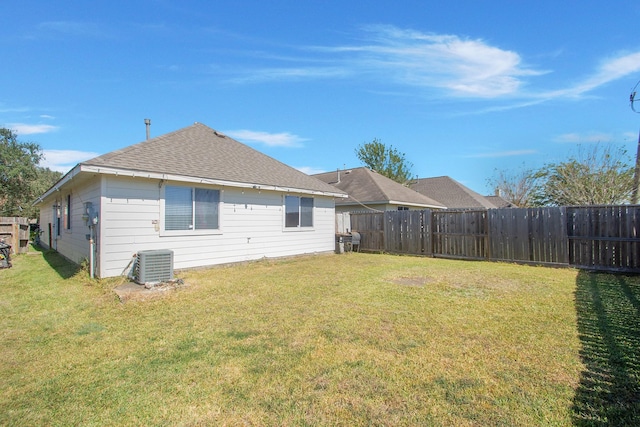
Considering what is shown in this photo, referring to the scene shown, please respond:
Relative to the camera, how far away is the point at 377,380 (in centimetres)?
279

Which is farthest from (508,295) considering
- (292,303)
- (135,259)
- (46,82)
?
(46,82)

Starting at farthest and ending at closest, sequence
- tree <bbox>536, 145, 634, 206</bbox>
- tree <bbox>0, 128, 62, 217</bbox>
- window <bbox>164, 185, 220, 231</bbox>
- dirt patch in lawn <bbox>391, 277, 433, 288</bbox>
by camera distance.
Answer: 1. tree <bbox>0, 128, 62, 217</bbox>
2. tree <bbox>536, 145, 634, 206</bbox>
3. window <bbox>164, 185, 220, 231</bbox>
4. dirt patch in lawn <bbox>391, 277, 433, 288</bbox>

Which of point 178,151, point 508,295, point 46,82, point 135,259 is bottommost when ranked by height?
point 508,295

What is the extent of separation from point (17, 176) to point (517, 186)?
44.5 meters

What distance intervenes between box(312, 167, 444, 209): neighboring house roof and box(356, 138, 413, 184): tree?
11124 millimetres

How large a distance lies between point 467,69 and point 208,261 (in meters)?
11.4

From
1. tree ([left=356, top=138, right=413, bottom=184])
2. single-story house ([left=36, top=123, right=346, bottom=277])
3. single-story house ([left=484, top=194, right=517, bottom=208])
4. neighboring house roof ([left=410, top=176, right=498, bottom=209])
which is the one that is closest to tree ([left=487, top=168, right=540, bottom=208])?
single-story house ([left=484, top=194, right=517, bottom=208])

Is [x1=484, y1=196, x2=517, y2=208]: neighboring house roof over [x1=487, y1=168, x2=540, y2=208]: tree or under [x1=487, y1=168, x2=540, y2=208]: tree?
under

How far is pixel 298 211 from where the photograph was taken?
462 inches

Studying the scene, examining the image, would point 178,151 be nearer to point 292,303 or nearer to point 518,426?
point 292,303

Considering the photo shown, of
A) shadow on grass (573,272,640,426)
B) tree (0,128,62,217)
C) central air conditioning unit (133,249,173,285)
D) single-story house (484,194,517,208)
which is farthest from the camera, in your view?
single-story house (484,194,517,208)

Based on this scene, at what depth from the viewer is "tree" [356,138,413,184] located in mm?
32219

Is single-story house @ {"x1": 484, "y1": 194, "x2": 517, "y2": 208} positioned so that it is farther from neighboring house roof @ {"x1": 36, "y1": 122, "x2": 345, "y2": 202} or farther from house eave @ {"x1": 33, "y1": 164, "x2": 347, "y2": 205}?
house eave @ {"x1": 33, "y1": 164, "x2": 347, "y2": 205}

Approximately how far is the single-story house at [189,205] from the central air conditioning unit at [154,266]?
1.13 meters
